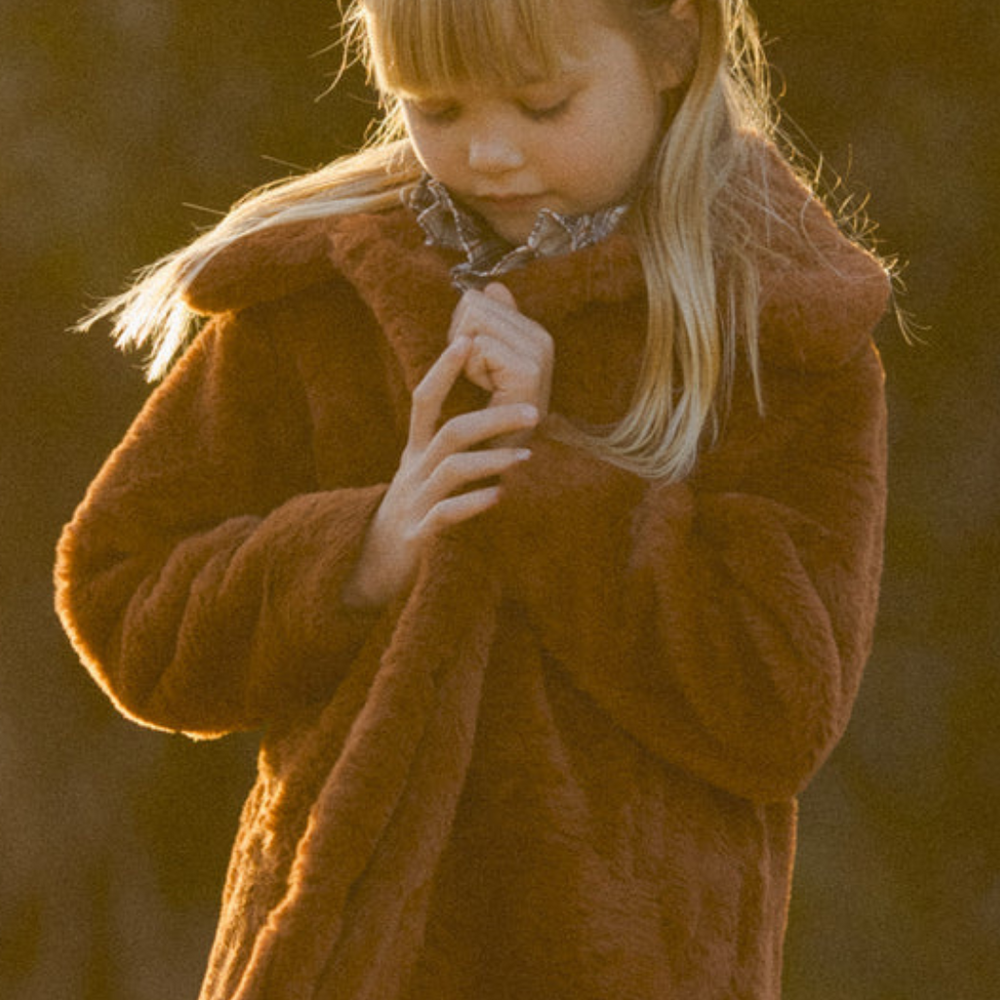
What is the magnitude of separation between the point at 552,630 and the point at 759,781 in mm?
146

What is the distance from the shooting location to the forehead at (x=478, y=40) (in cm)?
92

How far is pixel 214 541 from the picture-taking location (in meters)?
1.04

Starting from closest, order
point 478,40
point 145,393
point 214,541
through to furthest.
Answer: point 478,40, point 214,541, point 145,393

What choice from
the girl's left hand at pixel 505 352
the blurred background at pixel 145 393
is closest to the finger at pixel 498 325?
the girl's left hand at pixel 505 352

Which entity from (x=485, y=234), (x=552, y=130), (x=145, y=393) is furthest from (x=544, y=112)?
(x=145, y=393)

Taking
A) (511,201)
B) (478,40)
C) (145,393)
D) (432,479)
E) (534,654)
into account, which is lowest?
(145,393)

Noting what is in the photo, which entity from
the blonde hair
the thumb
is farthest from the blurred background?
the thumb

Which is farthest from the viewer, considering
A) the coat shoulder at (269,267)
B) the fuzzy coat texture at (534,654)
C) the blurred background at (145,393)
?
the blurred background at (145,393)

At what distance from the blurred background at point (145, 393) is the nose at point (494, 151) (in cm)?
88

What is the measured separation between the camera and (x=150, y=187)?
1817mm

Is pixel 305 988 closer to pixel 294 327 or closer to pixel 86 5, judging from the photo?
pixel 294 327

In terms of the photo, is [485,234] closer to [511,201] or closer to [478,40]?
[511,201]

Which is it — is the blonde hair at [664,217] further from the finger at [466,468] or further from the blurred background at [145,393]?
the blurred background at [145,393]

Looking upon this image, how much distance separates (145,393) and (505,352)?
987 mm
